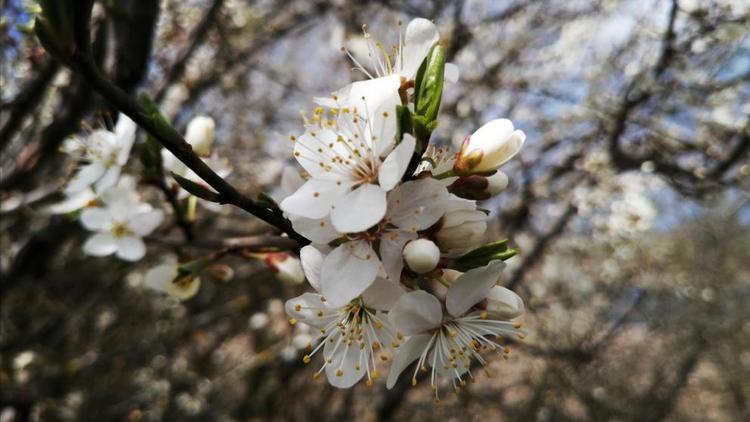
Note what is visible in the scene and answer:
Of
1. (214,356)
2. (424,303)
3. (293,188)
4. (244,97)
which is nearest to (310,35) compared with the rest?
(244,97)

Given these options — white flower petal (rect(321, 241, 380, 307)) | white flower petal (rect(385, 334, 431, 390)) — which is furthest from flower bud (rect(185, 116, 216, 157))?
white flower petal (rect(385, 334, 431, 390))

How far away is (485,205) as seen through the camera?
354 cm

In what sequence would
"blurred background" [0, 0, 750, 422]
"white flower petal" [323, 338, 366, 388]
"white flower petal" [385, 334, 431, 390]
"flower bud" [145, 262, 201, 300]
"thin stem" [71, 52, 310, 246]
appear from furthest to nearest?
1. "blurred background" [0, 0, 750, 422]
2. "flower bud" [145, 262, 201, 300]
3. "white flower petal" [323, 338, 366, 388]
4. "white flower petal" [385, 334, 431, 390]
5. "thin stem" [71, 52, 310, 246]

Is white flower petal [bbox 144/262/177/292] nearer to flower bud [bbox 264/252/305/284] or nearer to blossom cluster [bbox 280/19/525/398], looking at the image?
flower bud [bbox 264/252/305/284]

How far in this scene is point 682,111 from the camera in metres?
3.25

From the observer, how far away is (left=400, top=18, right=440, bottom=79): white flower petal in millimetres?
1042

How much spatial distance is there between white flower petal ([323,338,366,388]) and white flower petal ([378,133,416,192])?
16.3 inches

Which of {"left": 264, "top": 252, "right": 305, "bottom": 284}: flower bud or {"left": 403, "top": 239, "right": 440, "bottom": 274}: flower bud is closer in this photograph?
{"left": 403, "top": 239, "right": 440, "bottom": 274}: flower bud

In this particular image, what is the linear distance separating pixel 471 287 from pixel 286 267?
1.90 feet

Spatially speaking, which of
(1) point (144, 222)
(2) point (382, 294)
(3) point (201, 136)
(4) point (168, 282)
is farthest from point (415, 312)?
(1) point (144, 222)

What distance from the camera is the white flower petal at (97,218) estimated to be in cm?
154

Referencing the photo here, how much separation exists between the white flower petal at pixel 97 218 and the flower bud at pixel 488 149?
1.13 metres

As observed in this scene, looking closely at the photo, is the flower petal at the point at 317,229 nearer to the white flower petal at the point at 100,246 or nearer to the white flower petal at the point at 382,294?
the white flower petal at the point at 382,294

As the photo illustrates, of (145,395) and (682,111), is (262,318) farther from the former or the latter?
(682,111)
